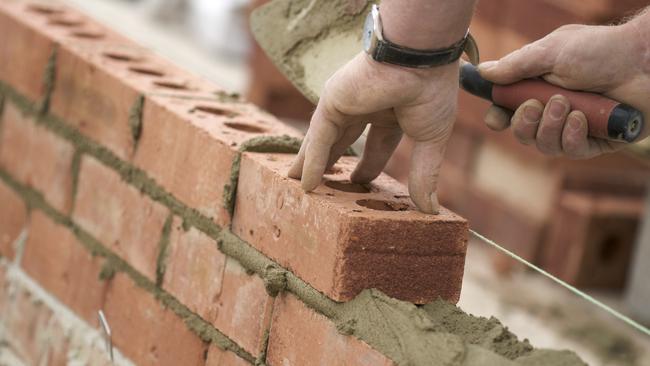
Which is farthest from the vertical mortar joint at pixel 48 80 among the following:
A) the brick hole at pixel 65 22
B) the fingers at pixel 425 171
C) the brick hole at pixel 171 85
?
the fingers at pixel 425 171

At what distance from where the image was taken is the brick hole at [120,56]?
391 cm

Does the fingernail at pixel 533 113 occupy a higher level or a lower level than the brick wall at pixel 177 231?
higher

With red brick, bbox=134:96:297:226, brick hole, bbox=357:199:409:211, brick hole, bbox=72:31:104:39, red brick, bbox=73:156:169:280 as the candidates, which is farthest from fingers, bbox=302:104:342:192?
brick hole, bbox=72:31:104:39

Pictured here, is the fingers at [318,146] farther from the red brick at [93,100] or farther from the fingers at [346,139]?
the red brick at [93,100]

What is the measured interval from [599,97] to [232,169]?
0.90 metres

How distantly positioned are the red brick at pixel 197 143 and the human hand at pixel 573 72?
2.28 feet

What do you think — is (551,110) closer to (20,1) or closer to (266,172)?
(266,172)

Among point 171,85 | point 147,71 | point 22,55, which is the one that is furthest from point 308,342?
point 22,55

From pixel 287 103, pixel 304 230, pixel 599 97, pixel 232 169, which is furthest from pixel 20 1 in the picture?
pixel 287 103

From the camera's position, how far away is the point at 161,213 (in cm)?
338

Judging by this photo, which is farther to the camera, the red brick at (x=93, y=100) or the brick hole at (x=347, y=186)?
the red brick at (x=93, y=100)

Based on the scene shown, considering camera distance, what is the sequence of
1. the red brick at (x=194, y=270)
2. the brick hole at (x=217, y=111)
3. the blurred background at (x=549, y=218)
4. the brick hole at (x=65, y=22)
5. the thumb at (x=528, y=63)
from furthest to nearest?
the blurred background at (x=549, y=218) → the brick hole at (x=65, y=22) → the brick hole at (x=217, y=111) → the red brick at (x=194, y=270) → the thumb at (x=528, y=63)

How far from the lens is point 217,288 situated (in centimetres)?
314

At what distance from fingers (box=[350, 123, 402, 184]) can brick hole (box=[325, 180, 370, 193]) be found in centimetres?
2
